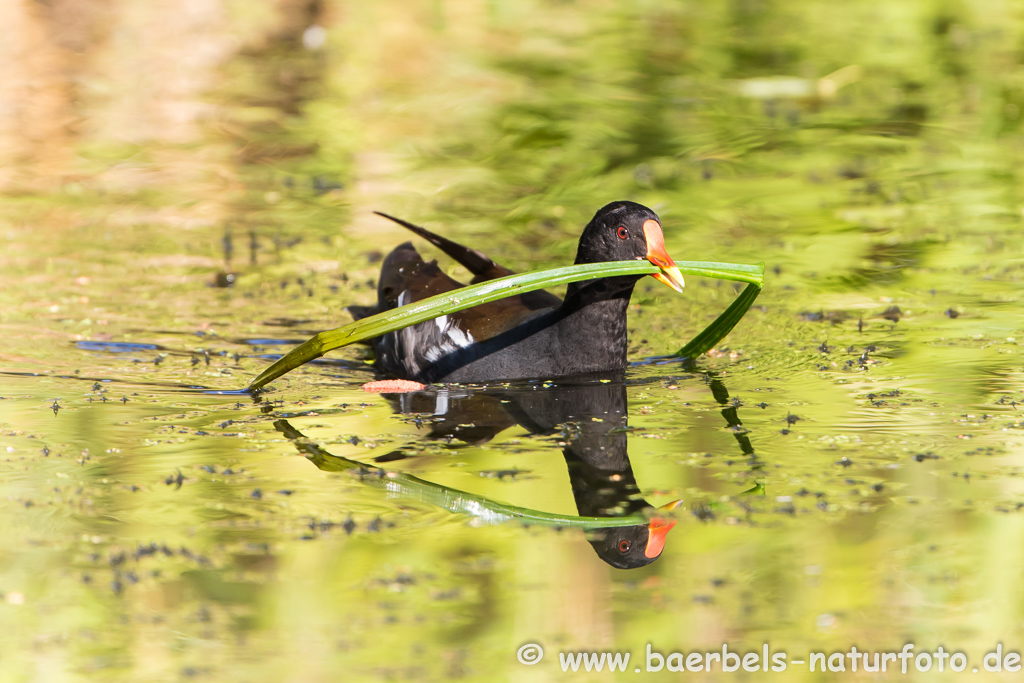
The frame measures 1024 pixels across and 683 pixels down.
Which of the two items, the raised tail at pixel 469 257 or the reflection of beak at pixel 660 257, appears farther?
the raised tail at pixel 469 257

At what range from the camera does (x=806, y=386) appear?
540 cm

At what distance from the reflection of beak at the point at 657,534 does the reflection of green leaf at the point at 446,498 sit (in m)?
0.04

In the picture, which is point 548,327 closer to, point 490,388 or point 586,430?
point 490,388

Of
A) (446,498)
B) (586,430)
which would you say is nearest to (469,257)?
(586,430)

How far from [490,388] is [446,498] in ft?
4.47

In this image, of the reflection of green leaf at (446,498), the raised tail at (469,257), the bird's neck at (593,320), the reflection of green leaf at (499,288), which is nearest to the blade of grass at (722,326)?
the reflection of green leaf at (499,288)

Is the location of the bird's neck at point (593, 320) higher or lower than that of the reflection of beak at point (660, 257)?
lower

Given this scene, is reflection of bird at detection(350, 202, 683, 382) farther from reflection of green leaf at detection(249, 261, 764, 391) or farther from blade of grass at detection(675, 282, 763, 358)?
blade of grass at detection(675, 282, 763, 358)

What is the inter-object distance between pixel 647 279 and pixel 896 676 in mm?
4288

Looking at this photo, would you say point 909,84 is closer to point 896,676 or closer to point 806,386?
point 806,386

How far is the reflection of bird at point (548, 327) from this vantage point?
5.35 m

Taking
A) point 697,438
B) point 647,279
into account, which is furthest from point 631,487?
point 647,279

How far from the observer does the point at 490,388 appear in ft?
18.0

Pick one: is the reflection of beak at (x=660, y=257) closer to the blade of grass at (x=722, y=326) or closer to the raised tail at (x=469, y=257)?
the blade of grass at (x=722, y=326)
